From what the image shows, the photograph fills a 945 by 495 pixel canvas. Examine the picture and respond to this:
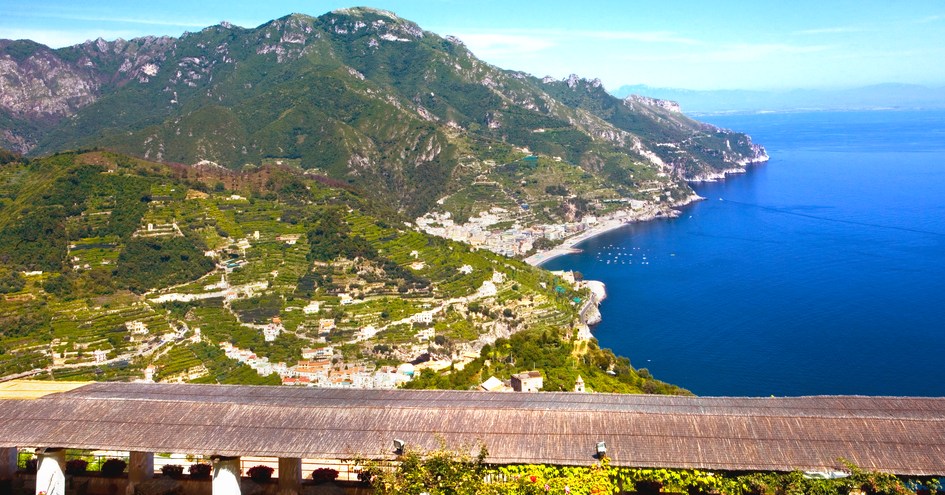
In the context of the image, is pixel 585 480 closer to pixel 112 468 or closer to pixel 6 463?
pixel 112 468

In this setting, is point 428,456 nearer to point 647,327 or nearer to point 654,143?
point 647,327

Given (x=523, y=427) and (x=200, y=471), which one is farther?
(x=200, y=471)

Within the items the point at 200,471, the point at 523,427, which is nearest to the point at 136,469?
the point at 200,471

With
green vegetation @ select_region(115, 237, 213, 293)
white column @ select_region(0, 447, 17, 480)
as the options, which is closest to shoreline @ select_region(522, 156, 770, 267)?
green vegetation @ select_region(115, 237, 213, 293)

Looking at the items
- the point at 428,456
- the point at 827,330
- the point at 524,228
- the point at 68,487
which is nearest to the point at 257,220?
the point at 524,228

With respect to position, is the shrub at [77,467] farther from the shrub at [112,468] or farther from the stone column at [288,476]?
the stone column at [288,476]
